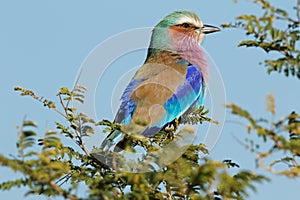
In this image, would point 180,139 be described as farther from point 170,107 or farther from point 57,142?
point 170,107

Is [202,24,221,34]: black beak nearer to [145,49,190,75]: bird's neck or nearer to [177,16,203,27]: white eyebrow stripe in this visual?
[177,16,203,27]: white eyebrow stripe

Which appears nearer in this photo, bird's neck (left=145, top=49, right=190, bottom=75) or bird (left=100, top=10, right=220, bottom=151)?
bird (left=100, top=10, right=220, bottom=151)

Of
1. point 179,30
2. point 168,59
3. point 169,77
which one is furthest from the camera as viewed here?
point 179,30

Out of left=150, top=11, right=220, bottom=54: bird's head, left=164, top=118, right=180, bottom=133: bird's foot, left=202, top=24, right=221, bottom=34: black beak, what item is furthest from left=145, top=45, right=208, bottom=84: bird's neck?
left=164, top=118, right=180, bottom=133: bird's foot

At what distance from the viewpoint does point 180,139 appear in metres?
3.21

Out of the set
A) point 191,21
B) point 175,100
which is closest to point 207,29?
point 191,21

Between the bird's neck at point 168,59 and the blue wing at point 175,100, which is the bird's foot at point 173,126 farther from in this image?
the bird's neck at point 168,59

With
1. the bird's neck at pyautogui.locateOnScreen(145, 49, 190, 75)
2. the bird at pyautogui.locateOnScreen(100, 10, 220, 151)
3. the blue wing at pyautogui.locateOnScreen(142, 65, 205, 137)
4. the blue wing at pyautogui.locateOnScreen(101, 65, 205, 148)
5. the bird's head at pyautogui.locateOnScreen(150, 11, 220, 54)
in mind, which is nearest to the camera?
the blue wing at pyautogui.locateOnScreen(101, 65, 205, 148)

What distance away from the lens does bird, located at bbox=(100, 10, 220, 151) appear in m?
5.60

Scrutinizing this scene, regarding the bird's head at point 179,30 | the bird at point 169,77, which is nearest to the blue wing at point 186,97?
the bird at point 169,77

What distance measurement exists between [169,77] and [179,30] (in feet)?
3.61

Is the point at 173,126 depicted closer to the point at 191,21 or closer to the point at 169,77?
the point at 169,77

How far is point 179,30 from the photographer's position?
23.8 feet

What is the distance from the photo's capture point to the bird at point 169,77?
560 cm
